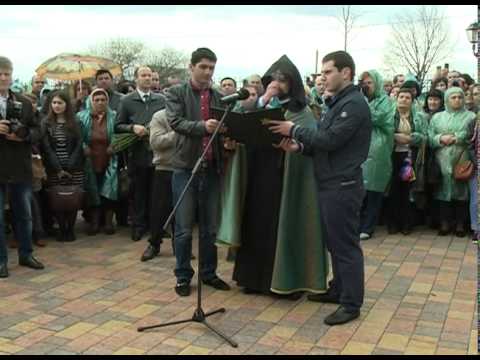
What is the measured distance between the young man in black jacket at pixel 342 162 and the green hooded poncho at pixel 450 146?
128 inches

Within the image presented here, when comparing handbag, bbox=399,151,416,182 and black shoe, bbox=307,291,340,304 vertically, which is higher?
handbag, bbox=399,151,416,182

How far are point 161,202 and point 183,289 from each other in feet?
4.78

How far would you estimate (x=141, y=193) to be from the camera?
7070mm

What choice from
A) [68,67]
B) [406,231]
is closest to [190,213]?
[406,231]

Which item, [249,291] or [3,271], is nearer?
[249,291]

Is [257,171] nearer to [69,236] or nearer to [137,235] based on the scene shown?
[137,235]

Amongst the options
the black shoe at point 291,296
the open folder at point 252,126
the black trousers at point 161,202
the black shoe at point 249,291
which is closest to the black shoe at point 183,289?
the black shoe at point 249,291

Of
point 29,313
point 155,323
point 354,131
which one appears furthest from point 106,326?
point 354,131

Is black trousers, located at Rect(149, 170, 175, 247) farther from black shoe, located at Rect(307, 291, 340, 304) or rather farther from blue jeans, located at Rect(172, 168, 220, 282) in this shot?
black shoe, located at Rect(307, 291, 340, 304)

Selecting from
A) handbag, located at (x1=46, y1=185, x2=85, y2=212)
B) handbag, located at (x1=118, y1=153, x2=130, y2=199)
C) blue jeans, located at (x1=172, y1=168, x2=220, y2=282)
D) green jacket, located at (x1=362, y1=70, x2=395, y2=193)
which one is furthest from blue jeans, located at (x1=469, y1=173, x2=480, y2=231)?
handbag, located at (x1=46, y1=185, x2=85, y2=212)

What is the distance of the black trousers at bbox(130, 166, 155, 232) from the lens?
7074 mm

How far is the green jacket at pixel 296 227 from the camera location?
4797 mm

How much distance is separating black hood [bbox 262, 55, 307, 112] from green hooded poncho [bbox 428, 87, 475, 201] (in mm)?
3130

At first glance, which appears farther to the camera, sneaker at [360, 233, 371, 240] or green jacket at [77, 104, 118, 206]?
green jacket at [77, 104, 118, 206]
